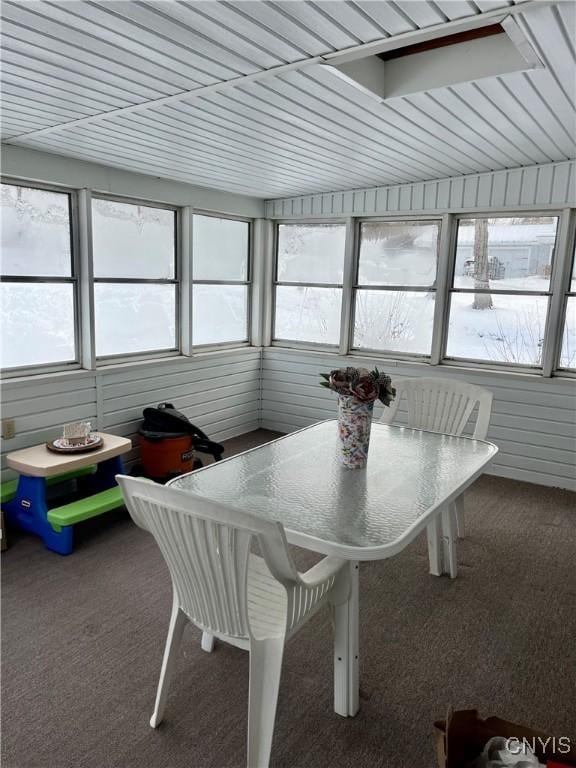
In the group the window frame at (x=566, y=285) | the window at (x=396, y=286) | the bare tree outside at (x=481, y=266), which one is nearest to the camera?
the window frame at (x=566, y=285)

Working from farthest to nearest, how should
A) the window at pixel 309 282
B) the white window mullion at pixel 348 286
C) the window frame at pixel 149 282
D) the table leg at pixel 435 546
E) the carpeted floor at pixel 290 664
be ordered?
1. the window at pixel 309 282
2. the white window mullion at pixel 348 286
3. the window frame at pixel 149 282
4. the table leg at pixel 435 546
5. the carpeted floor at pixel 290 664

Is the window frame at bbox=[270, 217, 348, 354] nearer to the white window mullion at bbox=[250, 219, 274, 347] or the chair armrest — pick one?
the white window mullion at bbox=[250, 219, 274, 347]

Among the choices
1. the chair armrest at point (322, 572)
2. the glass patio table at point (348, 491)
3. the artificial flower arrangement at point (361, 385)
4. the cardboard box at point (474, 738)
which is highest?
the artificial flower arrangement at point (361, 385)

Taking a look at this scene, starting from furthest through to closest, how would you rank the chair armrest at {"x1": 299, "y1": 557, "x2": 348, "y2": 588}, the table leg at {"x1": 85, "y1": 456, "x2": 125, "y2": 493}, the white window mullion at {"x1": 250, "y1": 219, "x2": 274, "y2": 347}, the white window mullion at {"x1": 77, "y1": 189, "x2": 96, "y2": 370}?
the white window mullion at {"x1": 250, "y1": 219, "x2": 274, "y2": 347} → the white window mullion at {"x1": 77, "y1": 189, "x2": 96, "y2": 370} → the table leg at {"x1": 85, "y1": 456, "x2": 125, "y2": 493} → the chair armrest at {"x1": 299, "y1": 557, "x2": 348, "y2": 588}

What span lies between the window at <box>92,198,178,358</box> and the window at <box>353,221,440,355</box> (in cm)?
179

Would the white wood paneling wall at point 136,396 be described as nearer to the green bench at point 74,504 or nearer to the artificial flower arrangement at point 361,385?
the green bench at point 74,504

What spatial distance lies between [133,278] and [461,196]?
2769 millimetres

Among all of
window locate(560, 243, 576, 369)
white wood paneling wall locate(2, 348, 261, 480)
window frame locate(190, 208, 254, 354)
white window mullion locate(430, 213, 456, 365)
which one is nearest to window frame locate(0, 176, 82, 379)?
white wood paneling wall locate(2, 348, 261, 480)

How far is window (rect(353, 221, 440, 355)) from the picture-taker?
4.92m

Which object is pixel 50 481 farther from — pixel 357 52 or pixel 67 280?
pixel 357 52

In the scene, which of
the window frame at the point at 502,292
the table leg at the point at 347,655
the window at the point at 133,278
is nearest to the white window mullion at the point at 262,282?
the window at the point at 133,278

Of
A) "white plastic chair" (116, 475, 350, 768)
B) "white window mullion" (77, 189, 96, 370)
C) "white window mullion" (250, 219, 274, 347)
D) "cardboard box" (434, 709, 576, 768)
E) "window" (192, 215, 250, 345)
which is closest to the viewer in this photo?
"cardboard box" (434, 709, 576, 768)

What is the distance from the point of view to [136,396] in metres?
4.41

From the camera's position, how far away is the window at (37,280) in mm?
3547
